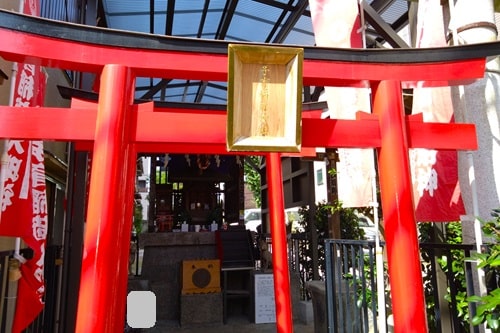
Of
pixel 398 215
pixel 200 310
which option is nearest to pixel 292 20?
pixel 398 215

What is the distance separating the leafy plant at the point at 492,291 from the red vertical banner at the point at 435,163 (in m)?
1.04

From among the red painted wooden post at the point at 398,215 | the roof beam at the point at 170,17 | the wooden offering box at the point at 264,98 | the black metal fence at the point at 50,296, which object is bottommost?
the black metal fence at the point at 50,296

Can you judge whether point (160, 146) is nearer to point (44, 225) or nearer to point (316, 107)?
point (44, 225)

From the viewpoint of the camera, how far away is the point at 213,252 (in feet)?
33.0

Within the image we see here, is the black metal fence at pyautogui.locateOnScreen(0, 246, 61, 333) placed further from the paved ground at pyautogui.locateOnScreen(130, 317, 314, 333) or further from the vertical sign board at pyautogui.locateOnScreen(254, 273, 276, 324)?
the vertical sign board at pyautogui.locateOnScreen(254, 273, 276, 324)

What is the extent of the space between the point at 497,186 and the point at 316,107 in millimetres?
3453

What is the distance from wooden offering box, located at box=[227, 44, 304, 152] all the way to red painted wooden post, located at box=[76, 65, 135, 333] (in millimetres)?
900

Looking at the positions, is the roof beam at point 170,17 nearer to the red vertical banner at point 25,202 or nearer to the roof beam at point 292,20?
the roof beam at point 292,20

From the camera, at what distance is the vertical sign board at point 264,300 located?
811cm

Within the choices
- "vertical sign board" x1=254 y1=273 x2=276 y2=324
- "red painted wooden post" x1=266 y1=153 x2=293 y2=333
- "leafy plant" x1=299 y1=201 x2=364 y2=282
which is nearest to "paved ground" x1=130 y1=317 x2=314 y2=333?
"vertical sign board" x1=254 y1=273 x2=276 y2=324

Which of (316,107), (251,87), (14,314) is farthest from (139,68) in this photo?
(316,107)

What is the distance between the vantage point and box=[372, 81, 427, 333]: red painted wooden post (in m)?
2.94

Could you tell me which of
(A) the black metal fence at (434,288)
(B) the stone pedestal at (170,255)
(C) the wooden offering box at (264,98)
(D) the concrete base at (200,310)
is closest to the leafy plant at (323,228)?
(D) the concrete base at (200,310)

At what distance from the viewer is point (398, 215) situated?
10.1 ft
